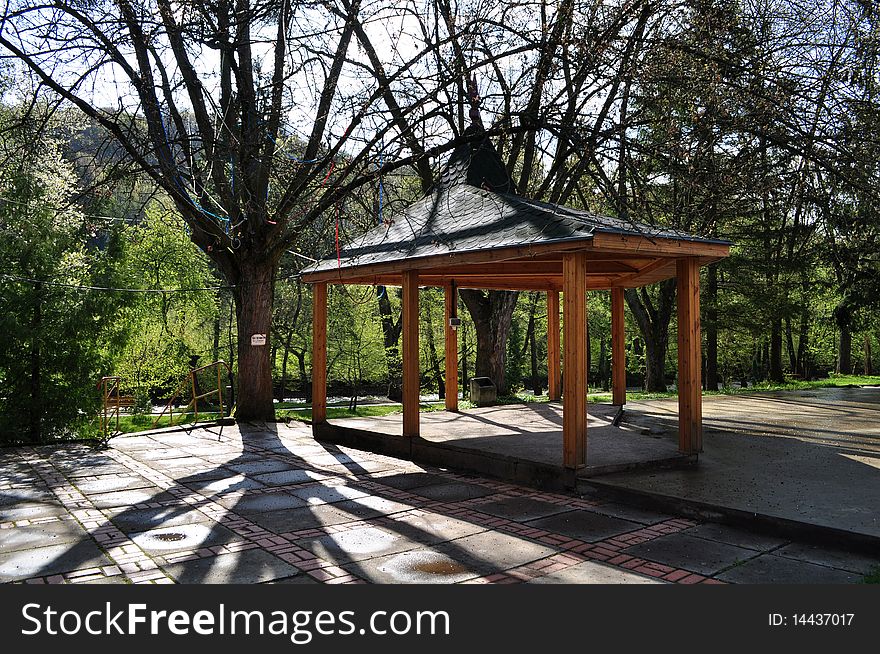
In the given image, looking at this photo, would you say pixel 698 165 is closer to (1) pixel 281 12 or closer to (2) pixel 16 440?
(1) pixel 281 12

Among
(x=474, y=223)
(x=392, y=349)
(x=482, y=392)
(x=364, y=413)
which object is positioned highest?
(x=474, y=223)

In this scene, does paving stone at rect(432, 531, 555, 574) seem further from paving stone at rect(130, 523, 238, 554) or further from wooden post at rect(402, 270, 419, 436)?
wooden post at rect(402, 270, 419, 436)

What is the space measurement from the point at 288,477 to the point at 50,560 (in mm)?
3399

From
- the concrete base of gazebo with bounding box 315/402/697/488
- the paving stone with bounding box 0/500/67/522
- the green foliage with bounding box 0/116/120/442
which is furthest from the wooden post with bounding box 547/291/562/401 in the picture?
the paving stone with bounding box 0/500/67/522

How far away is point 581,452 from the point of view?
699 centimetres

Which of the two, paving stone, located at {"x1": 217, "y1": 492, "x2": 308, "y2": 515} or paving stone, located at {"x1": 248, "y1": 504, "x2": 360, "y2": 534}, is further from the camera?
paving stone, located at {"x1": 217, "y1": 492, "x2": 308, "y2": 515}

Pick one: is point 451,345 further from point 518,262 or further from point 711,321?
point 711,321

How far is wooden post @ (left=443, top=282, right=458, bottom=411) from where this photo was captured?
43.4 ft

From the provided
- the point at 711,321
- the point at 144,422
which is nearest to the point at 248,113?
the point at 144,422

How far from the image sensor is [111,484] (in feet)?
25.1

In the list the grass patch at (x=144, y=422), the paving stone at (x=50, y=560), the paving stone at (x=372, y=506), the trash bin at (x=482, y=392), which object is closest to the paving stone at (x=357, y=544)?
the paving stone at (x=372, y=506)

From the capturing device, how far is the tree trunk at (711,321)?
2023 cm

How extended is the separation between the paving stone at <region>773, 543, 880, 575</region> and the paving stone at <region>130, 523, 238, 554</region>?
424 centimetres

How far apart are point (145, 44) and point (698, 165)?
6214 millimetres
